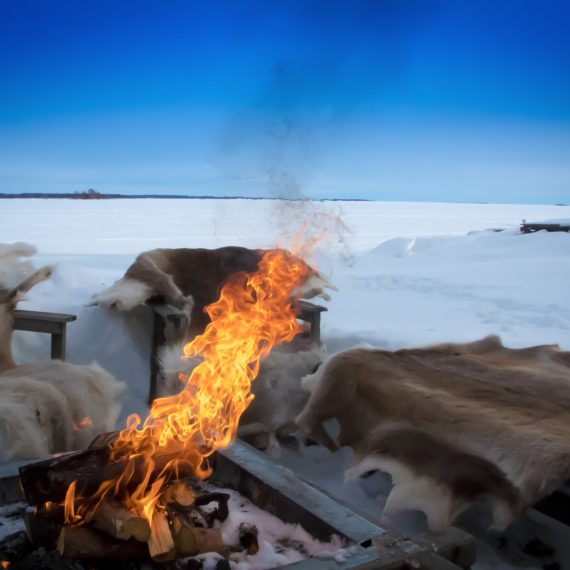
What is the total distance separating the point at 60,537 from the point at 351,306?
557 cm

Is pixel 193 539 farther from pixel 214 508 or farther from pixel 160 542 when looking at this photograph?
pixel 214 508

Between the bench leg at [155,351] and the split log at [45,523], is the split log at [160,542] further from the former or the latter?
the bench leg at [155,351]

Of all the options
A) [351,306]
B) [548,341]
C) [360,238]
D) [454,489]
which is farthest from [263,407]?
[360,238]

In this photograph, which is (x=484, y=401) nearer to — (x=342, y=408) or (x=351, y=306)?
(x=342, y=408)

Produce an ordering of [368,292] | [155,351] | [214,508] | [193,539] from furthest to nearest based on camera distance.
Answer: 1. [368,292]
2. [155,351]
3. [214,508]
4. [193,539]

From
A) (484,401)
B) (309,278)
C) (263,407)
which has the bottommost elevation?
(263,407)

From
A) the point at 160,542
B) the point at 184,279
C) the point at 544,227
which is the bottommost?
the point at 160,542

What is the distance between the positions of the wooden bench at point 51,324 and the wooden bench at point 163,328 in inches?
25.3

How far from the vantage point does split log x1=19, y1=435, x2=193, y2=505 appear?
6.39ft

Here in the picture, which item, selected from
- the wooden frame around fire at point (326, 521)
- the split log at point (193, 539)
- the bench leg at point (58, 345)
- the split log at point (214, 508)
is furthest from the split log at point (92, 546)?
the bench leg at point (58, 345)

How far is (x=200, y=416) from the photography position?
→ 8.02ft

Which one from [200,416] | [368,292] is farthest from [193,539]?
[368,292]

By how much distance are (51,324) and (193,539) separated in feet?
6.69

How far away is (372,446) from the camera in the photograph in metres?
2.68
